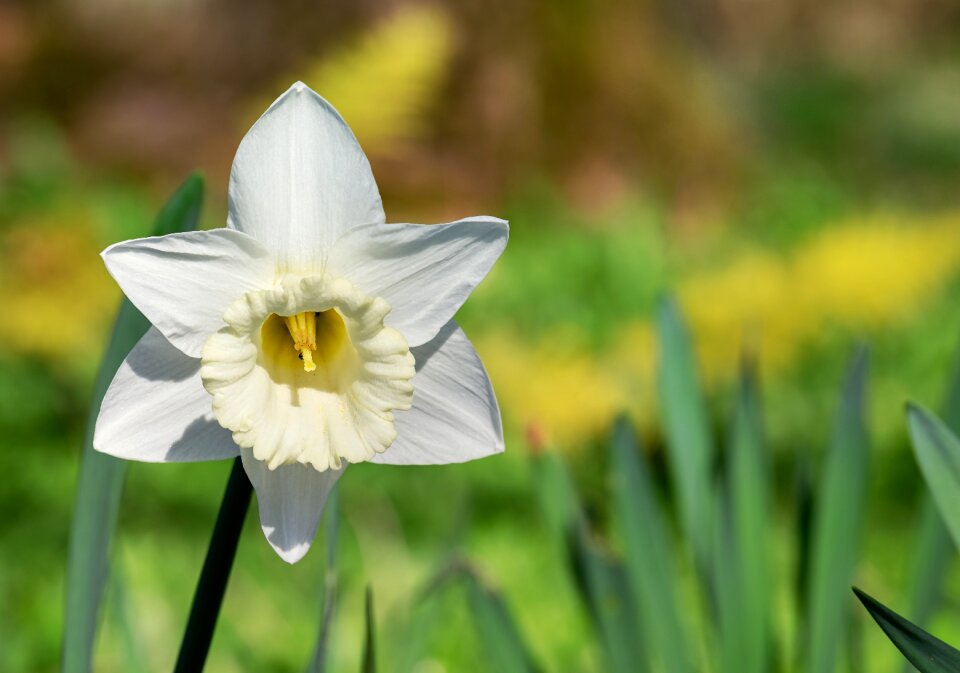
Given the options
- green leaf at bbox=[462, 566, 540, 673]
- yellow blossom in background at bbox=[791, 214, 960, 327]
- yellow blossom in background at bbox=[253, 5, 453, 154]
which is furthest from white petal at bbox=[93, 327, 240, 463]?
yellow blossom in background at bbox=[253, 5, 453, 154]

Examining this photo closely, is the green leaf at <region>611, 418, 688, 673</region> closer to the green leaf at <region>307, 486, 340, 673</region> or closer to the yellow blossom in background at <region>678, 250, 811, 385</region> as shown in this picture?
the green leaf at <region>307, 486, 340, 673</region>

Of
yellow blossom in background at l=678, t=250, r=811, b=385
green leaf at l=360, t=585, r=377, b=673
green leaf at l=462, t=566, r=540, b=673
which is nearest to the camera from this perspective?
green leaf at l=360, t=585, r=377, b=673

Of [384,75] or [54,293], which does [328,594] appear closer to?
[54,293]

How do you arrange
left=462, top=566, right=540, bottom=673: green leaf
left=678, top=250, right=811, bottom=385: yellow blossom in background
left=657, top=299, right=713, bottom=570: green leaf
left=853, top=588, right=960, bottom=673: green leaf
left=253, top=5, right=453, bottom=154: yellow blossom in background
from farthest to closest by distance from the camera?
left=253, top=5, right=453, bottom=154: yellow blossom in background, left=678, top=250, right=811, bottom=385: yellow blossom in background, left=657, top=299, right=713, bottom=570: green leaf, left=462, top=566, right=540, bottom=673: green leaf, left=853, top=588, right=960, bottom=673: green leaf

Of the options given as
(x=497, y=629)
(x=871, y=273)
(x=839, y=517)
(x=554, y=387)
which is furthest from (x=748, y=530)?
(x=871, y=273)

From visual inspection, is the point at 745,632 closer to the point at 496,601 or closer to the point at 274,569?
the point at 496,601

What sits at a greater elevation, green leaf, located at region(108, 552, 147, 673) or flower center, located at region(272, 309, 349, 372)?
flower center, located at region(272, 309, 349, 372)

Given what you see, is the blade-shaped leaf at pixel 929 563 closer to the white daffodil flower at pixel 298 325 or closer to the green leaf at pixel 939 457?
the green leaf at pixel 939 457

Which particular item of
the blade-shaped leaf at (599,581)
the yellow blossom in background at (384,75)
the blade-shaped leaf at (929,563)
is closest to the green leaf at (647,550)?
the blade-shaped leaf at (599,581)
